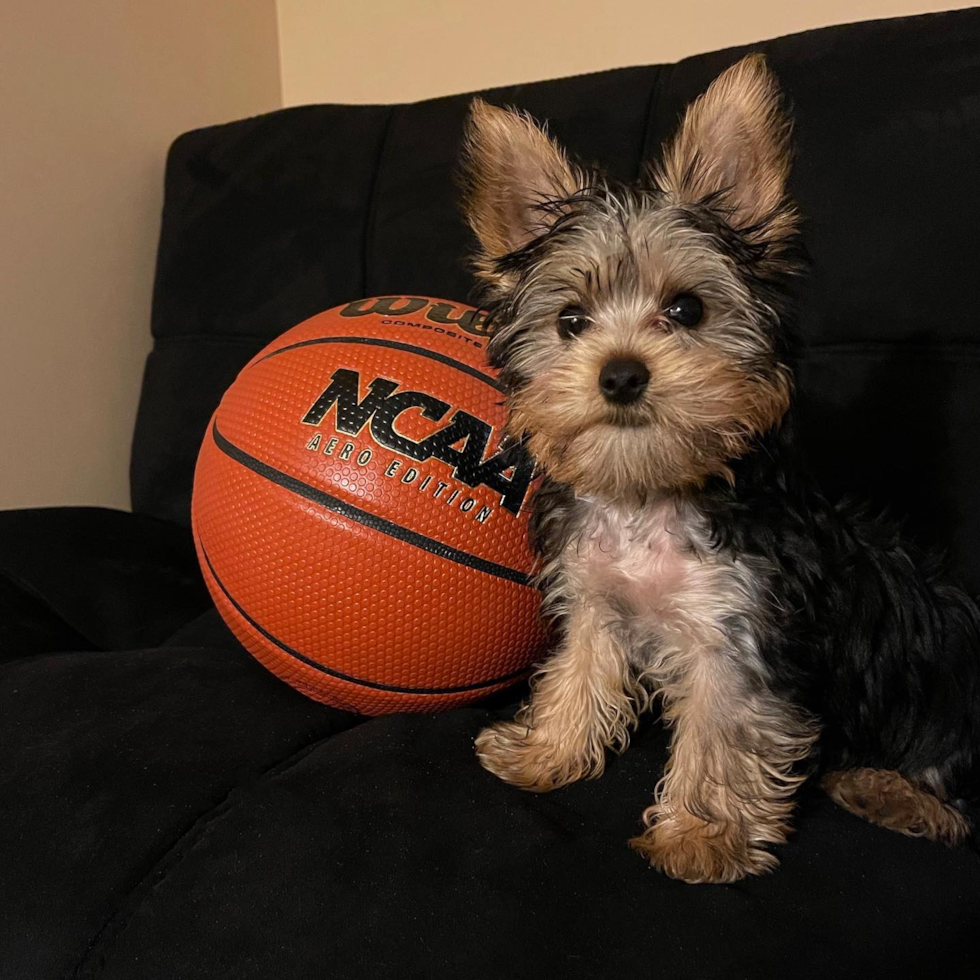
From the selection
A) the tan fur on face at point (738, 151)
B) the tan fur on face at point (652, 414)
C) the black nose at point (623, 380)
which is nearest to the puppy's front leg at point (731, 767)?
the tan fur on face at point (652, 414)

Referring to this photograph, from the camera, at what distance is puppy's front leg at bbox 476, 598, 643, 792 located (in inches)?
66.6

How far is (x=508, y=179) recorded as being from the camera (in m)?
1.62

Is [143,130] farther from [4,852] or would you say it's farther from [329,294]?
[4,852]

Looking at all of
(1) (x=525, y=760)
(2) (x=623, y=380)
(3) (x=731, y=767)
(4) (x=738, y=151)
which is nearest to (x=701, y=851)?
(3) (x=731, y=767)

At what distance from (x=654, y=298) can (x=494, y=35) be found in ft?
7.36

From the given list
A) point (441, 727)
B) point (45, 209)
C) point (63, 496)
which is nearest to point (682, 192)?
point (441, 727)

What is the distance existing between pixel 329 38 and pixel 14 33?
125 cm

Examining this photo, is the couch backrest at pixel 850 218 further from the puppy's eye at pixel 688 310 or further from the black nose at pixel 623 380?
the black nose at pixel 623 380

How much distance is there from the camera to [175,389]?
124 inches

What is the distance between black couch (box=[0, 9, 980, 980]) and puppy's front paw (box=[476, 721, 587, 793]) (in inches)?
1.5

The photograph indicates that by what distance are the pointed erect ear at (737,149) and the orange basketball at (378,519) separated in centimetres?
49

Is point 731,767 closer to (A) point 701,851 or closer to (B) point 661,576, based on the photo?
(A) point 701,851

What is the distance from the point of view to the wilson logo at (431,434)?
1.66m

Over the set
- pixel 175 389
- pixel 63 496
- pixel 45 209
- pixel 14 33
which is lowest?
pixel 63 496
